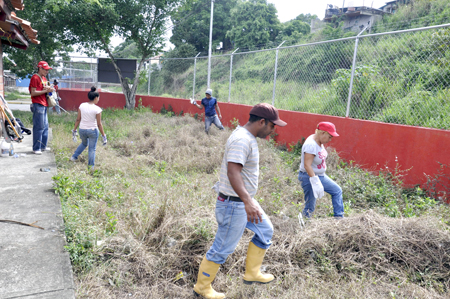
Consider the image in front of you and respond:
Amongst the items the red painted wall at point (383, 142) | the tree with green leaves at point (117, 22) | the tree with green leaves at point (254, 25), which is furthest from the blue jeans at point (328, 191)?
the tree with green leaves at point (254, 25)

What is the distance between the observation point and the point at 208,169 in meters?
6.93

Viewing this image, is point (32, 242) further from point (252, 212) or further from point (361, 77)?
point (361, 77)

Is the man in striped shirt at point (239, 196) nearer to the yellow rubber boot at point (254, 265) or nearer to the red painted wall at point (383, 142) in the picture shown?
the yellow rubber boot at point (254, 265)

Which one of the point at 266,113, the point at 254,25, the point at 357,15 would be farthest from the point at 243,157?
the point at 357,15

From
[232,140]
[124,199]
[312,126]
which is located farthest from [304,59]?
[232,140]

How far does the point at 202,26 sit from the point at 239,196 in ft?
111

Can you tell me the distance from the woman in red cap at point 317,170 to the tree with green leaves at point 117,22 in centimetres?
1322

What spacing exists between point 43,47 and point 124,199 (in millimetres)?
14709

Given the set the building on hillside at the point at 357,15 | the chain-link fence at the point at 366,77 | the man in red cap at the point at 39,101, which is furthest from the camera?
the building on hillside at the point at 357,15

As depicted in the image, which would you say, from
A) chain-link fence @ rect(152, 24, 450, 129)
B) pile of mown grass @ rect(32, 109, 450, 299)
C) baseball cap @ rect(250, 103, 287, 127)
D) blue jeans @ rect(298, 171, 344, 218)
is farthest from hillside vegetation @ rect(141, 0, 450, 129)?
baseball cap @ rect(250, 103, 287, 127)

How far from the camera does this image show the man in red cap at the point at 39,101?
21.7 ft

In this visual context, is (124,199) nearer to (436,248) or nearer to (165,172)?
(165,172)

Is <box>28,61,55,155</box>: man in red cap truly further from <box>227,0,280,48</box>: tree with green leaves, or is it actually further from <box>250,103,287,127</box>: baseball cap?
<box>227,0,280,48</box>: tree with green leaves

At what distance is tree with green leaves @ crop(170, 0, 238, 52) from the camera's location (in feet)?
111
